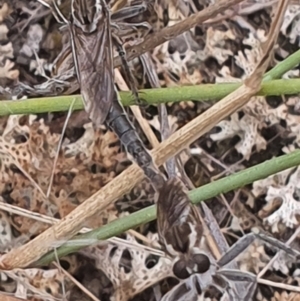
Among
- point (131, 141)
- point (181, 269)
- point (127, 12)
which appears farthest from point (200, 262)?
point (127, 12)

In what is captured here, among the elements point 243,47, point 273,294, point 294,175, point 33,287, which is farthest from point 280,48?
point 33,287

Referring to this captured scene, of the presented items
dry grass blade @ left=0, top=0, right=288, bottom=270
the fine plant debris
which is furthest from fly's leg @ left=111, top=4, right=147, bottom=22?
dry grass blade @ left=0, top=0, right=288, bottom=270

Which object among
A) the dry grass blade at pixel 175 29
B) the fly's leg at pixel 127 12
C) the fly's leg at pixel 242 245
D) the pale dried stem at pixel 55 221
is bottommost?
the fly's leg at pixel 242 245

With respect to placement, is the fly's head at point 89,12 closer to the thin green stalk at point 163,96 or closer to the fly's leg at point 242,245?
the thin green stalk at point 163,96

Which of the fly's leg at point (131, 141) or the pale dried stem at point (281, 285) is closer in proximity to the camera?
the fly's leg at point (131, 141)

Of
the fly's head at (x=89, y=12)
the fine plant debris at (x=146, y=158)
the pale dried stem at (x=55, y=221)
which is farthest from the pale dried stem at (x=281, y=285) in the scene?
the fly's head at (x=89, y=12)

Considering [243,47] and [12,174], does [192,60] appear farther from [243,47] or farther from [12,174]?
[12,174]

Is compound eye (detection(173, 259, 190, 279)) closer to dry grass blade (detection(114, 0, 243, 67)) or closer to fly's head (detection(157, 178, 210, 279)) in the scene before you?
fly's head (detection(157, 178, 210, 279))
